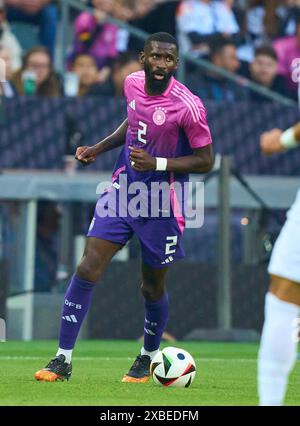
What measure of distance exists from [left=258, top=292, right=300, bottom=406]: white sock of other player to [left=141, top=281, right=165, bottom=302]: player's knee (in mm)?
3159

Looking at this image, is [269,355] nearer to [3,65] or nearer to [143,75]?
[143,75]

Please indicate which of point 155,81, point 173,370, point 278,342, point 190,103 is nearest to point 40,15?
point 155,81

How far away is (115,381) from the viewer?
8820 millimetres

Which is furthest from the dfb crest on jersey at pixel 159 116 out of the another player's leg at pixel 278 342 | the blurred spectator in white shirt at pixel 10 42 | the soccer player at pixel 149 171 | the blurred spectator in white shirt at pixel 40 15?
the blurred spectator in white shirt at pixel 40 15

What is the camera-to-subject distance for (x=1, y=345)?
13.2m

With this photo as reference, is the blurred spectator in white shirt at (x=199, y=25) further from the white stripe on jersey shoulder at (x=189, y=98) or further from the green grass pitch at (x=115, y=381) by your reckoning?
the white stripe on jersey shoulder at (x=189, y=98)

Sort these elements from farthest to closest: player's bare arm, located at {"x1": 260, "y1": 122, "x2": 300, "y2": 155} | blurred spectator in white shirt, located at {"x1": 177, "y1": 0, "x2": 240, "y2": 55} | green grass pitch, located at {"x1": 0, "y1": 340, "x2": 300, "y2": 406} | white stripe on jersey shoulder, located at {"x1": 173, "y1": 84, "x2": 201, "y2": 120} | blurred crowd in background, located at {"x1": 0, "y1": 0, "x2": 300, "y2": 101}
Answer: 1. blurred spectator in white shirt, located at {"x1": 177, "y1": 0, "x2": 240, "y2": 55}
2. blurred crowd in background, located at {"x1": 0, "y1": 0, "x2": 300, "y2": 101}
3. white stripe on jersey shoulder, located at {"x1": 173, "y1": 84, "x2": 201, "y2": 120}
4. green grass pitch, located at {"x1": 0, "y1": 340, "x2": 300, "y2": 406}
5. player's bare arm, located at {"x1": 260, "y1": 122, "x2": 300, "y2": 155}

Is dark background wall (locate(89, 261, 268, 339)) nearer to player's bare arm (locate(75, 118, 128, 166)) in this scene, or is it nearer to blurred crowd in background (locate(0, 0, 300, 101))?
blurred crowd in background (locate(0, 0, 300, 101))

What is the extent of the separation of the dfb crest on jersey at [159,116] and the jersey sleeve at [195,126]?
14 centimetres

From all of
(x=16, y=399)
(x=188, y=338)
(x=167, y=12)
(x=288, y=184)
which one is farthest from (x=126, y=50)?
(x=16, y=399)

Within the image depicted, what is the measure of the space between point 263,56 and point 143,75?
319 inches

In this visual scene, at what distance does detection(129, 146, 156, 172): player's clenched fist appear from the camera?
8.38 meters

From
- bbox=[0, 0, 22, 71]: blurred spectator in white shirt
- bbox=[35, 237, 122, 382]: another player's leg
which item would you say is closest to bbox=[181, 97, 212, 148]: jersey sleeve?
bbox=[35, 237, 122, 382]: another player's leg

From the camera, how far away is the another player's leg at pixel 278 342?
5.71m
